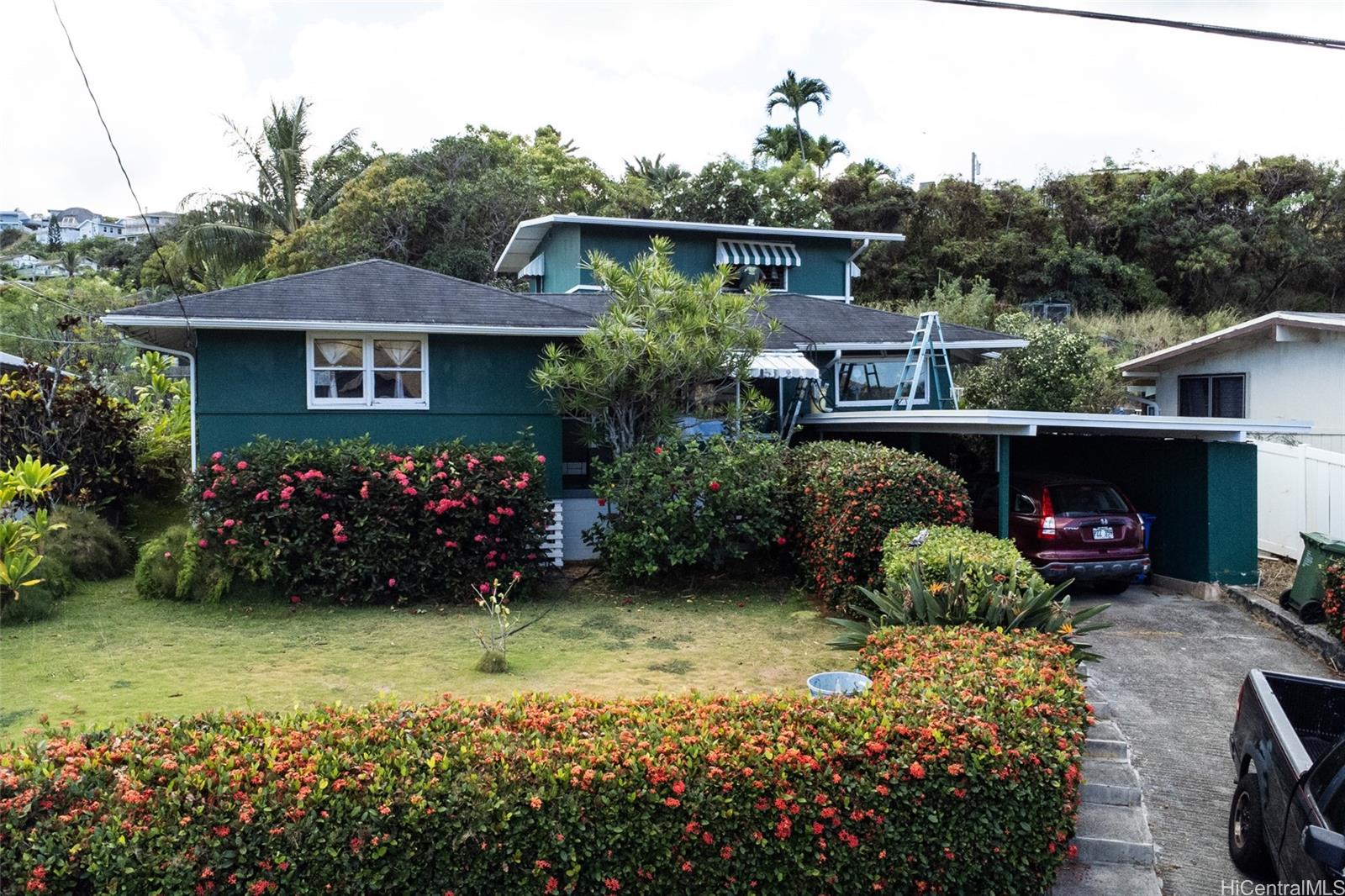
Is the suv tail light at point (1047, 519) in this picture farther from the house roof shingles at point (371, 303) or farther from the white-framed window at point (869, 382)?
the house roof shingles at point (371, 303)

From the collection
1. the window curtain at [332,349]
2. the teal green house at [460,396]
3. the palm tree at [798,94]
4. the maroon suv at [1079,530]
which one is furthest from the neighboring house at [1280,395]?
the palm tree at [798,94]

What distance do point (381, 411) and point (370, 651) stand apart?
16.5 feet

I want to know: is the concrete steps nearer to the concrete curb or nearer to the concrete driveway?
the concrete driveway

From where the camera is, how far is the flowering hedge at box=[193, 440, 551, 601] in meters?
11.3

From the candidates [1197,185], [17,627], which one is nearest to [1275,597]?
[17,627]

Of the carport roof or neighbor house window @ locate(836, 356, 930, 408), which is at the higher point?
neighbor house window @ locate(836, 356, 930, 408)

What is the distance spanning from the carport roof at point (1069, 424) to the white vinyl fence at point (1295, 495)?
1.85 metres

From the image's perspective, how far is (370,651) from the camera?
951cm

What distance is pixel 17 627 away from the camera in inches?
402

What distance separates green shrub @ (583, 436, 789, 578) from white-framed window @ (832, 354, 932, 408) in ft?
19.2

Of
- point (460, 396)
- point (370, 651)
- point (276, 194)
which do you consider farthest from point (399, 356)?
point (276, 194)

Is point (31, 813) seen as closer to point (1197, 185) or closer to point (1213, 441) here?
point (1213, 441)

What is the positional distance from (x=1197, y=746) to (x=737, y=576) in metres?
6.26
